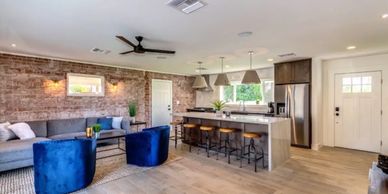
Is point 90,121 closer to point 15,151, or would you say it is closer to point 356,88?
point 15,151

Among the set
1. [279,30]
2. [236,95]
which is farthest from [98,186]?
[236,95]

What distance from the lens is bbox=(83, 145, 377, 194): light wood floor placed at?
3045 millimetres

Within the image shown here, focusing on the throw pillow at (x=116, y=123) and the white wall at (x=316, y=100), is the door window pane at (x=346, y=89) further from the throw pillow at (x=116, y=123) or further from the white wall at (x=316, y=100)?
the throw pillow at (x=116, y=123)

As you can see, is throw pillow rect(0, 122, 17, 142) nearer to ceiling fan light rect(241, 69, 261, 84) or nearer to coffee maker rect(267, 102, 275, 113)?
ceiling fan light rect(241, 69, 261, 84)

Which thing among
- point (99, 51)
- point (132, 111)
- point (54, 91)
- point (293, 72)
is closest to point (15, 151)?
point (54, 91)

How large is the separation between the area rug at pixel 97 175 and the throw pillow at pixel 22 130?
0.88 metres

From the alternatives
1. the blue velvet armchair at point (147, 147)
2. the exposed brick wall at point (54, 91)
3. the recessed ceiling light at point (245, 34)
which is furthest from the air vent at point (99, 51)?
the recessed ceiling light at point (245, 34)

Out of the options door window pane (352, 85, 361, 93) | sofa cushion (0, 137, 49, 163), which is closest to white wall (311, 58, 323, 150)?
door window pane (352, 85, 361, 93)

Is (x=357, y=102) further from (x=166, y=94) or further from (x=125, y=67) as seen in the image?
(x=125, y=67)

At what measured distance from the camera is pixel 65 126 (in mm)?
5426

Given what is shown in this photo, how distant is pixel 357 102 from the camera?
5.18 metres

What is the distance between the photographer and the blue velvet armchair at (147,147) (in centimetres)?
401

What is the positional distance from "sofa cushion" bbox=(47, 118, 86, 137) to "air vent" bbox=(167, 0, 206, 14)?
476 cm

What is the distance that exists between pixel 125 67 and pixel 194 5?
17.3 ft
